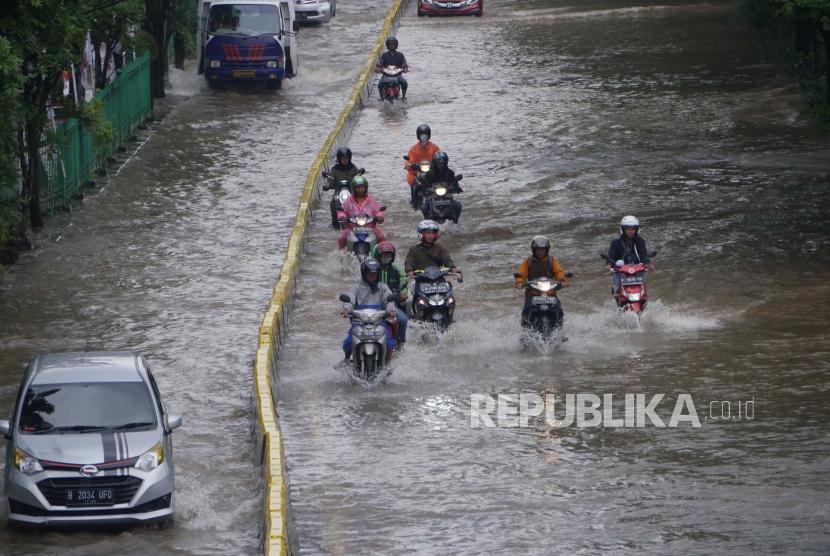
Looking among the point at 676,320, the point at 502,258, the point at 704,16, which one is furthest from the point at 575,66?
the point at 676,320

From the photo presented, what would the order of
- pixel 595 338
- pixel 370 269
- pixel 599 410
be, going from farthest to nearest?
pixel 595 338 < pixel 370 269 < pixel 599 410

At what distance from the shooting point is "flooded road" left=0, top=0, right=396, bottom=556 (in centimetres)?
1550

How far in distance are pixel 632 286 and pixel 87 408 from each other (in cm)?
877

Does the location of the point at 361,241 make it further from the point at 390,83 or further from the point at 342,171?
the point at 390,83

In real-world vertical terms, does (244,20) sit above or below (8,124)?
below

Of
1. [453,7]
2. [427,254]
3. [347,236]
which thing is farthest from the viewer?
[453,7]

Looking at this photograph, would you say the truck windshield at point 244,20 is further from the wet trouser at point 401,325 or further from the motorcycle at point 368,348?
the motorcycle at point 368,348

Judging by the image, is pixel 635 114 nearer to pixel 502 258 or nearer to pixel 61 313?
pixel 502 258

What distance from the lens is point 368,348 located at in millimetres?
18828

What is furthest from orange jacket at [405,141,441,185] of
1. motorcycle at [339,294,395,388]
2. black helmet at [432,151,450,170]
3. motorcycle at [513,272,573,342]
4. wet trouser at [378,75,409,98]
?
motorcycle at [339,294,395,388]

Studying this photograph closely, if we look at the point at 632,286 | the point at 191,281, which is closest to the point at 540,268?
the point at 632,286

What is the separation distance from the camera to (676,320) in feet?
71.9

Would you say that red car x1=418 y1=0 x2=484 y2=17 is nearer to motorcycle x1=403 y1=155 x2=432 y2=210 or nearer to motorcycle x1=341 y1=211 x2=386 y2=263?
motorcycle x1=403 y1=155 x2=432 y2=210

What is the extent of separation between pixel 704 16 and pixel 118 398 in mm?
39279
